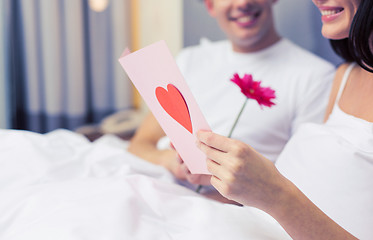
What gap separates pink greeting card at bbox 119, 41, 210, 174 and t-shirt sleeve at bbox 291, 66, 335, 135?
0.55 m

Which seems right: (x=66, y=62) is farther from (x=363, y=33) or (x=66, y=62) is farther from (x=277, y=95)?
(x=363, y=33)

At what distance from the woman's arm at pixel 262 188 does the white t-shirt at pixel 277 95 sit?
566mm

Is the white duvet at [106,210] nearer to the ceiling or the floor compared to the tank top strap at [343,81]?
nearer to the floor

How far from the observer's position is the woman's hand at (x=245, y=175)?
0.54 m

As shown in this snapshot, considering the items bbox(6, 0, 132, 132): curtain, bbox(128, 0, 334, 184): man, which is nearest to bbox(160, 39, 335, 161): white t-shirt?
bbox(128, 0, 334, 184): man

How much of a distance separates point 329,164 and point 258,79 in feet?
1.74

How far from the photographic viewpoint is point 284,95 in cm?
114

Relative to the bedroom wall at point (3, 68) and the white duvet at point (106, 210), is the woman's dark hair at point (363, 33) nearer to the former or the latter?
the white duvet at point (106, 210)

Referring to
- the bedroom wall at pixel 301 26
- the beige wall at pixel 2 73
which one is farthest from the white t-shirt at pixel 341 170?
the beige wall at pixel 2 73

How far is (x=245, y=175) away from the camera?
0.54 meters

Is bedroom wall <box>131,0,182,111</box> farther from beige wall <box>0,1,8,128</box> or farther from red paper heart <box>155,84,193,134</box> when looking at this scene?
red paper heart <box>155,84,193,134</box>

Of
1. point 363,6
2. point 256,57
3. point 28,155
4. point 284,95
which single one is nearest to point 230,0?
point 256,57

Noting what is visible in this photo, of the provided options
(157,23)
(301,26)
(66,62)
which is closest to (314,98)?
(301,26)

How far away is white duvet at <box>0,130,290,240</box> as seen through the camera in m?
0.64
